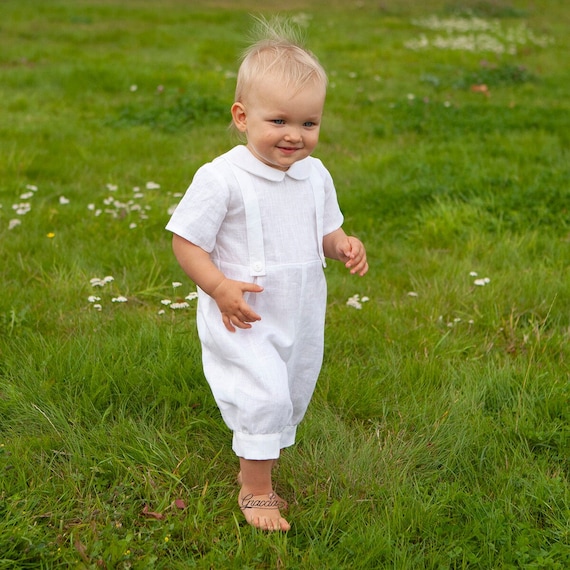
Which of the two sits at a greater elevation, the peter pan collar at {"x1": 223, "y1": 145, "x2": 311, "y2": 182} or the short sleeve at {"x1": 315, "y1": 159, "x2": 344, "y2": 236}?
the peter pan collar at {"x1": 223, "y1": 145, "x2": 311, "y2": 182}

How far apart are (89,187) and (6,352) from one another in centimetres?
296

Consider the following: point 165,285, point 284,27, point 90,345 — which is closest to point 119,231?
point 165,285

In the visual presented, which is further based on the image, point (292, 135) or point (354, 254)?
point (354, 254)

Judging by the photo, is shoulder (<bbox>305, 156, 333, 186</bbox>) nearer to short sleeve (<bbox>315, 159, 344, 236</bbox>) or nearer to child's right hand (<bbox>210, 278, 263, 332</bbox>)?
short sleeve (<bbox>315, 159, 344, 236</bbox>)

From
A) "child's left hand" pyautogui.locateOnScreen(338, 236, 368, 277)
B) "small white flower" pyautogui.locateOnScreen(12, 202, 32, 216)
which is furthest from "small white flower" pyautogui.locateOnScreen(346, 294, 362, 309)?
"small white flower" pyautogui.locateOnScreen(12, 202, 32, 216)

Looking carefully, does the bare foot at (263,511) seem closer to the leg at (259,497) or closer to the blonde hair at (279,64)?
the leg at (259,497)

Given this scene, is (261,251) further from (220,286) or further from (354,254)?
(354,254)

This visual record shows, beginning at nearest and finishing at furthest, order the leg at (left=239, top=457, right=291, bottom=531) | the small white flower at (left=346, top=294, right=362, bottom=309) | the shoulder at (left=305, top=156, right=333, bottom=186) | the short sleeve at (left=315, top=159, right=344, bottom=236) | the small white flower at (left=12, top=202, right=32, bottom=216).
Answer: the leg at (left=239, top=457, right=291, bottom=531) → the shoulder at (left=305, top=156, right=333, bottom=186) → the short sleeve at (left=315, top=159, right=344, bottom=236) → the small white flower at (left=346, top=294, right=362, bottom=309) → the small white flower at (left=12, top=202, right=32, bottom=216)

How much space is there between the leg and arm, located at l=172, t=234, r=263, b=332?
543 millimetres

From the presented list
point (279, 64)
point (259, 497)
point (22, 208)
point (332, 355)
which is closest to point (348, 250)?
point (279, 64)

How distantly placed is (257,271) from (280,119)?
537 millimetres

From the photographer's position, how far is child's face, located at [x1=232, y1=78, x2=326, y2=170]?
8.51 ft

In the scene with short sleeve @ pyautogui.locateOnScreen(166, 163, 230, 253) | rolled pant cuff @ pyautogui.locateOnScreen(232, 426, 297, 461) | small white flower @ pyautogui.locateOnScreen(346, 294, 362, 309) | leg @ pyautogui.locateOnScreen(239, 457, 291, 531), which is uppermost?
short sleeve @ pyautogui.locateOnScreen(166, 163, 230, 253)

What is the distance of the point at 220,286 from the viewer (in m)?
2.60
